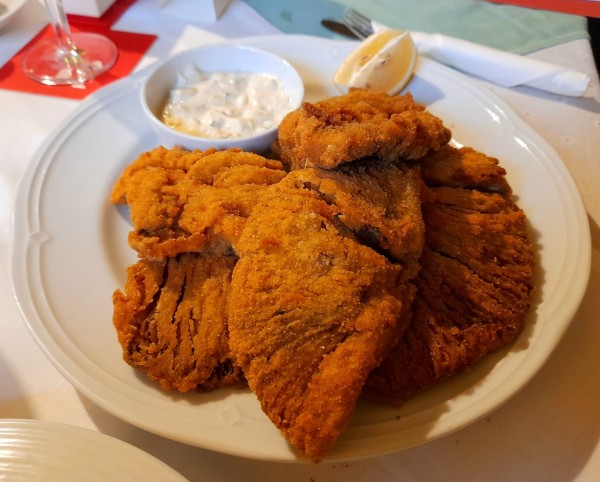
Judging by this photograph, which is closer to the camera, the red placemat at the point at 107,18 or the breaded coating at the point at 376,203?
the breaded coating at the point at 376,203

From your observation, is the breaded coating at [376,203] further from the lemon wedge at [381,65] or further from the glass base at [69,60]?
the glass base at [69,60]

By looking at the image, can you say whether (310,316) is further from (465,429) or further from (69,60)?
(69,60)

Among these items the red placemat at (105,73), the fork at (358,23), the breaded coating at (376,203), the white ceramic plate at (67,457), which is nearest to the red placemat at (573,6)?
the fork at (358,23)

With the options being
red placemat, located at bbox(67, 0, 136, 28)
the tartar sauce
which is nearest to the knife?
the tartar sauce

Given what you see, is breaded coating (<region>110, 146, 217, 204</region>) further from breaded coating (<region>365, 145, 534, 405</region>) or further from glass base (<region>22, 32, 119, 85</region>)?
glass base (<region>22, 32, 119, 85</region>)

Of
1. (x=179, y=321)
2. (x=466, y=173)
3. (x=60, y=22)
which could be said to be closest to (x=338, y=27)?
(x=60, y=22)

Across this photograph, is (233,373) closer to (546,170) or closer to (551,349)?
(551,349)

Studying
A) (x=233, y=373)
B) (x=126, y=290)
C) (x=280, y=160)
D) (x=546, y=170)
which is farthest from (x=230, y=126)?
(x=546, y=170)
